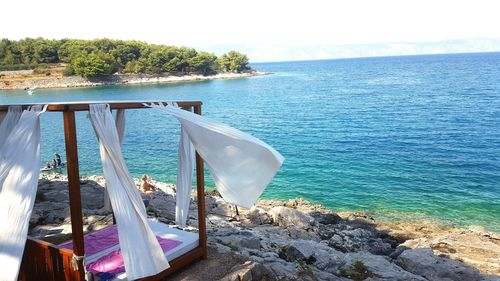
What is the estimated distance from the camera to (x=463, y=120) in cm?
3472

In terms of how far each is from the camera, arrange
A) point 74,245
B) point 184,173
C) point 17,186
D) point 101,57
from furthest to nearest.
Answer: point 101,57 → point 184,173 → point 74,245 → point 17,186

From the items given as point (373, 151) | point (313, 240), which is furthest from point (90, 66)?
point (313, 240)

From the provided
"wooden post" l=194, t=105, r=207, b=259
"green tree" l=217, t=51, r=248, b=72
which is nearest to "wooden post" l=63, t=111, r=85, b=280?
"wooden post" l=194, t=105, r=207, b=259

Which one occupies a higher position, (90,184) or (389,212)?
(90,184)

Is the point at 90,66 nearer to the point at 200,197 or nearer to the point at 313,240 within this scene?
the point at 313,240

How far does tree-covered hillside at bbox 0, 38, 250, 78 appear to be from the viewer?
90812 millimetres

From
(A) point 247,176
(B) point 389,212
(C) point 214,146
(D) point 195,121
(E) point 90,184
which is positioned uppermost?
(D) point 195,121

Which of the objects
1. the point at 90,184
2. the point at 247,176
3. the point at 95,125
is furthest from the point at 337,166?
the point at 95,125

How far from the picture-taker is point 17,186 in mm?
5566

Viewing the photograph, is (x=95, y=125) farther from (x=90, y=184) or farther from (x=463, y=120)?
(x=463, y=120)

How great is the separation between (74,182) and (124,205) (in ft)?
2.55

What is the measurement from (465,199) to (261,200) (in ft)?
30.3

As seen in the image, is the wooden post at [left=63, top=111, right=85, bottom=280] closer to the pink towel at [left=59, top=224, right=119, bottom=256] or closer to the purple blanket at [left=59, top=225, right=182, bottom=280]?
the purple blanket at [left=59, top=225, right=182, bottom=280]

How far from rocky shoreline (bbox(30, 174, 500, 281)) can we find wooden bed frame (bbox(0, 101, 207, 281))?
672 millimetres
